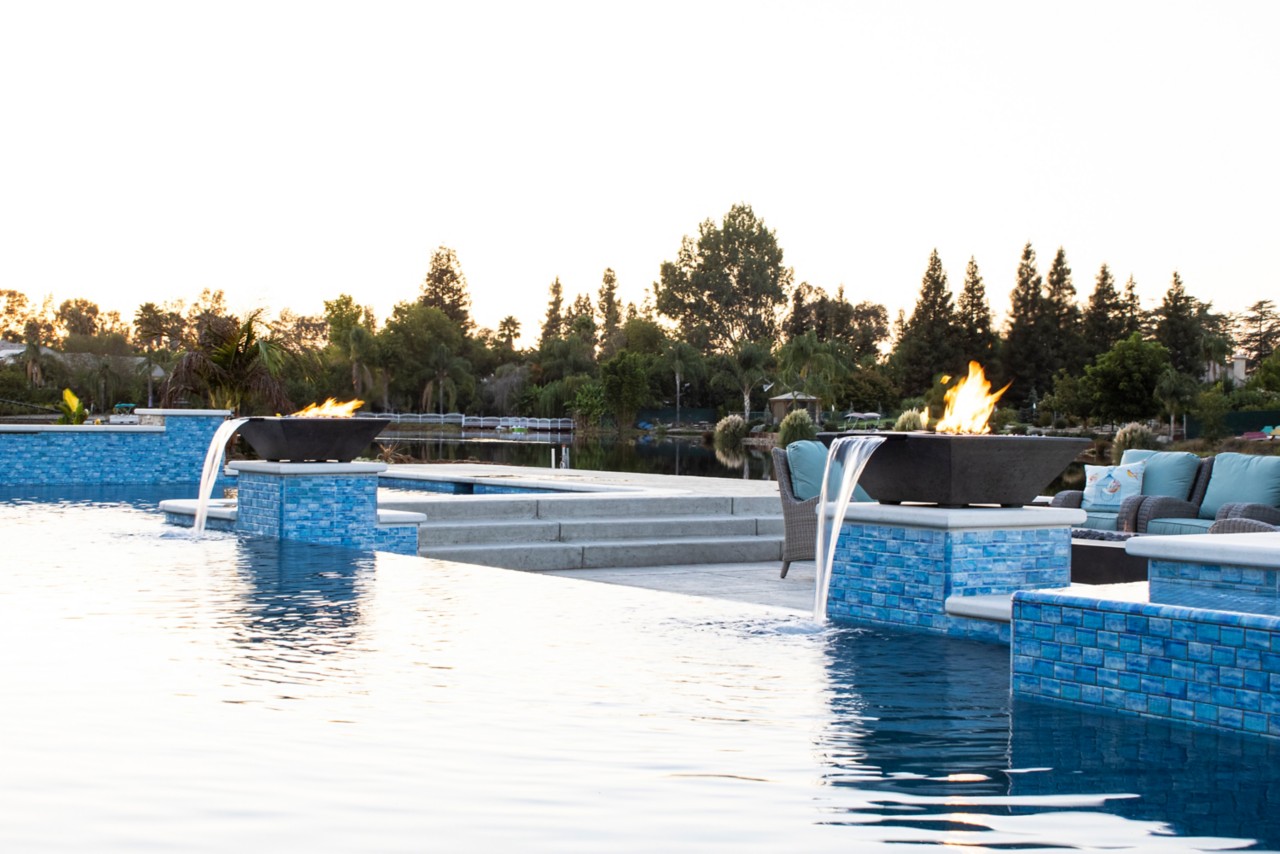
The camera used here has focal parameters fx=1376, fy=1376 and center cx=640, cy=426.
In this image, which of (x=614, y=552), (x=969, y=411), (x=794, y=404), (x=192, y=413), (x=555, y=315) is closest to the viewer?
(x=969, y=411)

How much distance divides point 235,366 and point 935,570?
42.6 ft

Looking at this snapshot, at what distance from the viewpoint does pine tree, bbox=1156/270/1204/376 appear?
68000 millimetres

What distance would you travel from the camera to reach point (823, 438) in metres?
6.91

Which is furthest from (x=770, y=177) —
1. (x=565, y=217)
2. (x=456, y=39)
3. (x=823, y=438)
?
(x=823, y=438)

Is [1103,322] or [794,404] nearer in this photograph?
[794,404]

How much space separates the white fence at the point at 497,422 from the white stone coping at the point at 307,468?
2232 inches

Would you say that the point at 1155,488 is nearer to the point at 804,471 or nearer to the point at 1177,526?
the point at 1177,526

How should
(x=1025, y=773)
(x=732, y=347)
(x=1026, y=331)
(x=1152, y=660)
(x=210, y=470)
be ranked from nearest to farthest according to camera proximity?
(x=1025, y=773)
(x=1152, y=660)
(x=210, y=470)
(x=1026, y=331)
(x=732, y=347)

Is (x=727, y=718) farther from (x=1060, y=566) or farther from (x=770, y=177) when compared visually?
(x=770, y=177)


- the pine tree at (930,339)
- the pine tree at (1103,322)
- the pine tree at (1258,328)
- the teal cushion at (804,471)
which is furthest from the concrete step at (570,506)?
the pine tree at (1258,328)

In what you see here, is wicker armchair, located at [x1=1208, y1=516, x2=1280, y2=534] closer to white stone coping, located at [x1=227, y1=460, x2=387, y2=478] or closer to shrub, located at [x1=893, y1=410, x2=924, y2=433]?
shrub, located at [x1=893, y1=410, x2=924, y2=433]

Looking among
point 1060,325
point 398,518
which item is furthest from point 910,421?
point 1060,325

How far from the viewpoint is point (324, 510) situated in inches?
387

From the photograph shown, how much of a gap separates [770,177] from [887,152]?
5320 centimetres
